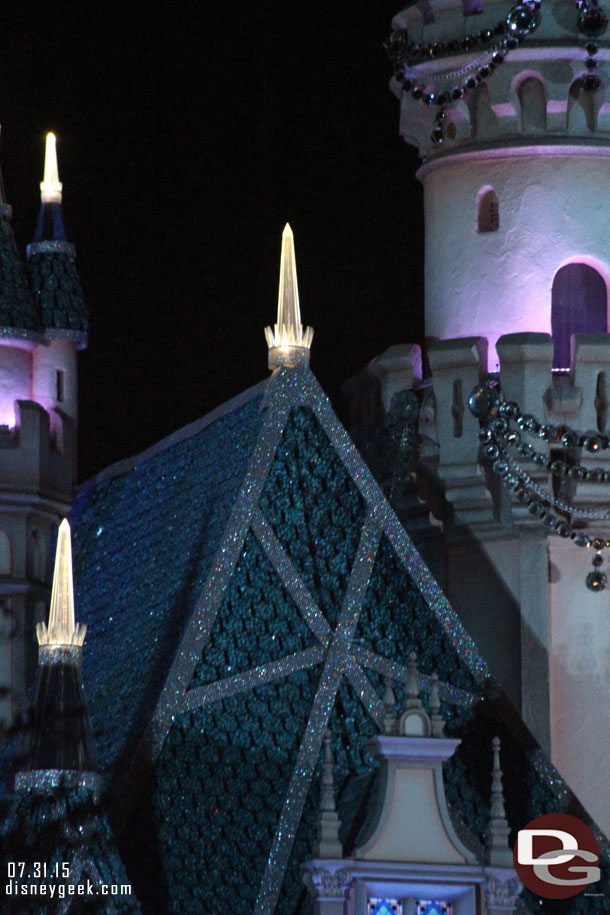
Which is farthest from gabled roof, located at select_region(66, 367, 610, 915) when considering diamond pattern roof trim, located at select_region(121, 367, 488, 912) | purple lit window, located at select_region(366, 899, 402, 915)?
purple lit window, located at select_region(366, 899, 402, 915)

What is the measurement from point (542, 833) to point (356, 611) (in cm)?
201

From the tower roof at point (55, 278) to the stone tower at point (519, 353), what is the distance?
9.92ft

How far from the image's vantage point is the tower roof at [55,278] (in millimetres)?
30891

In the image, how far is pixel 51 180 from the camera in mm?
31422

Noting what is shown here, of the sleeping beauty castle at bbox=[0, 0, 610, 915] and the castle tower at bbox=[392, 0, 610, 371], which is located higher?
the castle tower at bbox=[392, 0, 610, 371]

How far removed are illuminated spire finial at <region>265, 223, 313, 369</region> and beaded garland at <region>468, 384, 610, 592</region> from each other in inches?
107

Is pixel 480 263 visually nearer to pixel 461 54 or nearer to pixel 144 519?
pixel 461 54

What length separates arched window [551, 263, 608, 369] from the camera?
33.2 m

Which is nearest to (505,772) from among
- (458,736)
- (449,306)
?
(458,736)

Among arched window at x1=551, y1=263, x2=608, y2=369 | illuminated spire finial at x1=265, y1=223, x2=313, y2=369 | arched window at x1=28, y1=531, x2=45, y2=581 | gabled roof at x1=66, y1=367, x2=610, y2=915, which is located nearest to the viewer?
gabled roof at x1=66, y1=367, x2=610, y2=915

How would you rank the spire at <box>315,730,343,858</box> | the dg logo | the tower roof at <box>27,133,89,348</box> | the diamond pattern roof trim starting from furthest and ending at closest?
the tower roof at <box>27,133,89,348</box> < the dg logo < the diamond pattern roof trim < the spire at <box>315,730,343,858</box>

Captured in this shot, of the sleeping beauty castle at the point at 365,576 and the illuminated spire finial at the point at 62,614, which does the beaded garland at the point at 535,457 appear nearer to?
the sleeping beauty castle at the point at 365,576

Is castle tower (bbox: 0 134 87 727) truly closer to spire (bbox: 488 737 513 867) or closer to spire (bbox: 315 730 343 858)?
spire (bbox: 315 730 343 858)

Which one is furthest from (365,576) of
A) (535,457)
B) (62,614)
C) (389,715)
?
(535,457)
